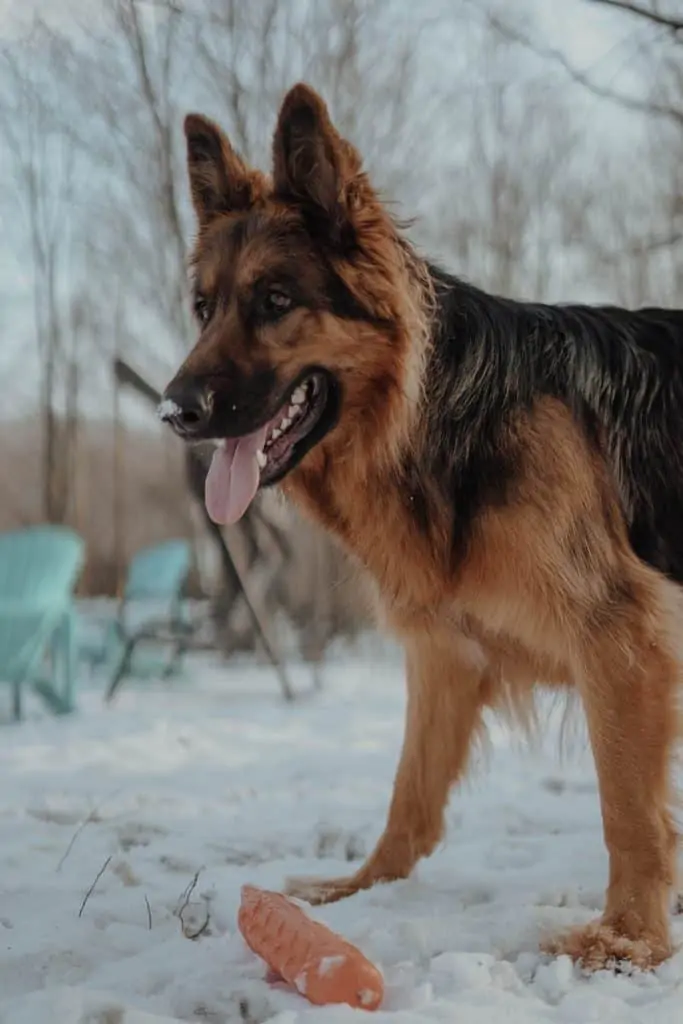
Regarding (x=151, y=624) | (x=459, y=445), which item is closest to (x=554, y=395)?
(x=459, y=445)

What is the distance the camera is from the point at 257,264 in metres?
3.23

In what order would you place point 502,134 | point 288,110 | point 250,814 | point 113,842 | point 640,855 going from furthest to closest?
1. point 502,134
2. point 250,814
3. point 113,842
4. point 288,110
5. point 640,855

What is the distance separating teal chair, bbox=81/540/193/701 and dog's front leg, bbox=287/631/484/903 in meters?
6.51

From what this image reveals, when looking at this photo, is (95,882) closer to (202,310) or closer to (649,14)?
(202,310)

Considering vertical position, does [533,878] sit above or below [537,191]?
below

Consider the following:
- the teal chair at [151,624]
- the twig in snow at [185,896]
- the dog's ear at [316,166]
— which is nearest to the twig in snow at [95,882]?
the twig in snow at [185,896]

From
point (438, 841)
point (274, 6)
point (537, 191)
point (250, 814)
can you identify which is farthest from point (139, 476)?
point (438, 841)

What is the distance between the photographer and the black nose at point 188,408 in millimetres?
2914

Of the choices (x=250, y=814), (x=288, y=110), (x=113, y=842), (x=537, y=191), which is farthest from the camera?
(x=537, y=191)

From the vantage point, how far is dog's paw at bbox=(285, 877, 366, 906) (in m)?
3.51

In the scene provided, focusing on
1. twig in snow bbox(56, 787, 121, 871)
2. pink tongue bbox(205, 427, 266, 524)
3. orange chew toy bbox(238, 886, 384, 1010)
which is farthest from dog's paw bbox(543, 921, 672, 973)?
twig in snow bbox(56, 787, 121, 871)

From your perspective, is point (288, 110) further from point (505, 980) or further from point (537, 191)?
point (537, 191)

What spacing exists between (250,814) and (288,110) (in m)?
3.42

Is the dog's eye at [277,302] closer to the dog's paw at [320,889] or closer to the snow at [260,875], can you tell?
the snow at [260,875]
